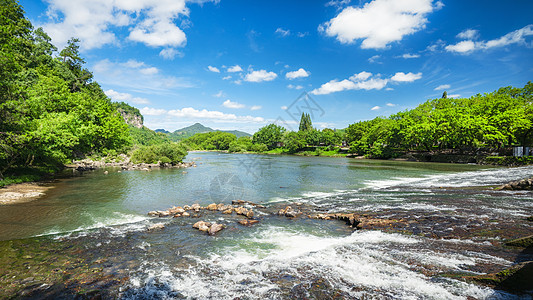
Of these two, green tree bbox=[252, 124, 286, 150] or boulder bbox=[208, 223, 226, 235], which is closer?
boulder bbox=[208, 223, 226, 235]

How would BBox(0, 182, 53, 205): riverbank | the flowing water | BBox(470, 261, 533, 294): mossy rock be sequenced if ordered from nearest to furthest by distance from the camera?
BBox(470, 261, 533, 294): mossy rock < the flowing water < BBox(0, 182, 53, 205): riverbank

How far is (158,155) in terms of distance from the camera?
5231cm

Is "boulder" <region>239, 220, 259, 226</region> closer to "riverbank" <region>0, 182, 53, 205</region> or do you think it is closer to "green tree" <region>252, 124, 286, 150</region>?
"riverbank" <region>0, 182, 53, 205</region>

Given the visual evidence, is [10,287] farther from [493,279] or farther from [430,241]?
[430,241]

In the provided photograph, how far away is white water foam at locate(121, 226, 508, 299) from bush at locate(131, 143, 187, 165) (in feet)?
151

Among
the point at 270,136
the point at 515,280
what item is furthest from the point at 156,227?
the point at 270,136

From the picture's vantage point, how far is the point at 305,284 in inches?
289

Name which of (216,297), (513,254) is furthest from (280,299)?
(513,254)

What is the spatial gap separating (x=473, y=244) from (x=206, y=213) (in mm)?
14600

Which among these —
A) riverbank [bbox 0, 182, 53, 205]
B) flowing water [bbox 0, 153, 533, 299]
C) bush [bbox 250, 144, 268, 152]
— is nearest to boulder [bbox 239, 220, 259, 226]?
flowing water [bbox 0, 153, 533, 299]

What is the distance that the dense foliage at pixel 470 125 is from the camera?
54.3m

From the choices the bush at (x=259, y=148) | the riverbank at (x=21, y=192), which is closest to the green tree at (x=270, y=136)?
the bush at (x=259, y=148)

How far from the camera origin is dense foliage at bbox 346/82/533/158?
54.3m

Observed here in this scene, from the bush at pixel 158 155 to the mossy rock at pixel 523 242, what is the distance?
173ft
